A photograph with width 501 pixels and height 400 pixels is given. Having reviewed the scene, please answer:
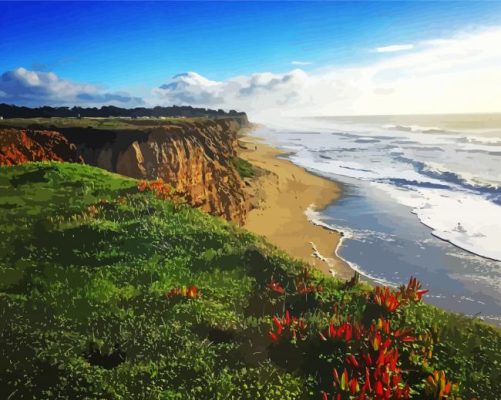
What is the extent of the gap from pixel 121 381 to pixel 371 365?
327 cm

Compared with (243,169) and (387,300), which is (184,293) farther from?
(243,169)

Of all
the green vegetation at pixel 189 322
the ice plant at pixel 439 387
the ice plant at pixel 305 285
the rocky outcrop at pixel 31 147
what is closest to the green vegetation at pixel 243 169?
the rocky outcrop at pixel 31 147

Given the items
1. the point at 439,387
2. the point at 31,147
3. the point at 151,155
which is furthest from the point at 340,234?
the point at 439,387

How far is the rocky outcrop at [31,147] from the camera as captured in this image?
20.7m

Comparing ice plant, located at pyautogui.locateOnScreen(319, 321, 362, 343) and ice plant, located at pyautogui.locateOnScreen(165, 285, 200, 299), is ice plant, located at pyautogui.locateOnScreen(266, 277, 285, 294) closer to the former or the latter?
ice plant, located at pyautogui.locateOnScreen(165, 285, 200, 299)

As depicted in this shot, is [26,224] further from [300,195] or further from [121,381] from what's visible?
[300,195]

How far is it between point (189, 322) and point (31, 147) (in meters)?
19.3

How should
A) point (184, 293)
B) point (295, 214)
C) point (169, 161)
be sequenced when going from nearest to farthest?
1. point (184, 293)
2. point (169, 161)
3. point (295, 214)

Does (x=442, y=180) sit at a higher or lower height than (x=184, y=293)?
lower

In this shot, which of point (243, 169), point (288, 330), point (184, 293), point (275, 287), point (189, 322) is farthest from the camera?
point (243, 169)

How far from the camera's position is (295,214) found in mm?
31812

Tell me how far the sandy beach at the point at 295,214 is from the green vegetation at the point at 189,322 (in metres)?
10.5

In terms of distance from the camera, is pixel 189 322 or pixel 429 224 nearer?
pixel 189 322

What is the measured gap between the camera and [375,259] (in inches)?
818
